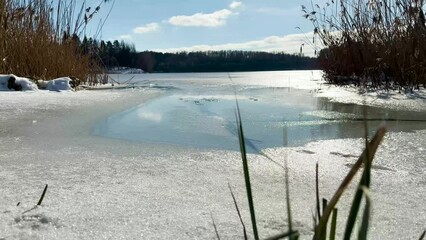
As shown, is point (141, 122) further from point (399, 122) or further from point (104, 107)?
point (399, 122)

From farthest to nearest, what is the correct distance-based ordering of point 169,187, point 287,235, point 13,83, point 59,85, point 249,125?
1. point 59,85
2. point 13,83
3. point 249,125
4. point 169,187
5. point 287,235

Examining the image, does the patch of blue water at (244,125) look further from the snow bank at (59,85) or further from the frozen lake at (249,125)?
the snow bank at (59,85)

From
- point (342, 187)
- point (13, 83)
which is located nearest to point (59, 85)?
point (13, 83)

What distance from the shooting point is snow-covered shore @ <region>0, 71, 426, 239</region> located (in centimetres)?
57

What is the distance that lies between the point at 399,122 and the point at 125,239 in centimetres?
165

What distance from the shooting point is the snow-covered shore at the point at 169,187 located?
57cm

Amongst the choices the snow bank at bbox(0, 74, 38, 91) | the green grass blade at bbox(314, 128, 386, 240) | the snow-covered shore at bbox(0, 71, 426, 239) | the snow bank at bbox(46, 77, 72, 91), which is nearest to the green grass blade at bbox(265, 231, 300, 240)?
the green grass blade at bbox(314, 128, 386, 240)

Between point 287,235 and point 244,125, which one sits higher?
point 287,235

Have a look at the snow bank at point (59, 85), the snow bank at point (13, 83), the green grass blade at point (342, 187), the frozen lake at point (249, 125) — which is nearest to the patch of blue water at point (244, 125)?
the frozen lake at point (249, 125)

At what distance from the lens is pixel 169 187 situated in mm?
787

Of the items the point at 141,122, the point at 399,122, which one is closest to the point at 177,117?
the point at 141,122

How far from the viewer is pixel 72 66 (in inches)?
188

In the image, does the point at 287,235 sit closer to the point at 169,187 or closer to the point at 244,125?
the point at 169,187

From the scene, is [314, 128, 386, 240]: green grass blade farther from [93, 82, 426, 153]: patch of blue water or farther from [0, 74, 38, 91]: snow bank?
[0, 74, 38, 91]: snow bank
